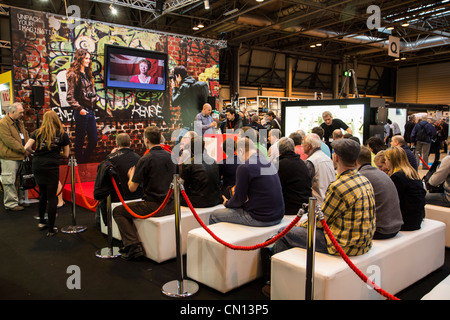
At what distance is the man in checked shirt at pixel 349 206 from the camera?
7.64ft

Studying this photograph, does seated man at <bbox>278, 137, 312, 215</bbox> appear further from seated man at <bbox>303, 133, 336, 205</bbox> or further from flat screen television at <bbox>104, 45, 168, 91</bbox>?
flat screen television at <bbox>104, 45, 168, 91</bbox>

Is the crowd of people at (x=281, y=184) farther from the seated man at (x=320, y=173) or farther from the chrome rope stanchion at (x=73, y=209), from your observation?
the chrome rope stanchion at (x=73, y=209)

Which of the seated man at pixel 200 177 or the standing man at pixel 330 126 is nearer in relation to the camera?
the seated man at pixel 200 177

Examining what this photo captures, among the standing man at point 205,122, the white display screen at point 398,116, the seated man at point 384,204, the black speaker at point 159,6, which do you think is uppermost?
the black speaker at point 159,6

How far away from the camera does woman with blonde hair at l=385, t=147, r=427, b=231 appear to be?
10.1 feet

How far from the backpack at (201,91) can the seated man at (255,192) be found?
639 cm

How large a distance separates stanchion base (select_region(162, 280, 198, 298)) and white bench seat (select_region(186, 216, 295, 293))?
0.09 m

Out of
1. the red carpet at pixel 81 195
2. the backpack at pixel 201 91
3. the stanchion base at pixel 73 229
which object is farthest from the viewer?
the backpack at pixel 201 91

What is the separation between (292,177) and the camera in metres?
3.49

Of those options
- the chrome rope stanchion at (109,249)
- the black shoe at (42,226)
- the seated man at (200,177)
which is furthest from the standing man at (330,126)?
the black shoe at (42,226)

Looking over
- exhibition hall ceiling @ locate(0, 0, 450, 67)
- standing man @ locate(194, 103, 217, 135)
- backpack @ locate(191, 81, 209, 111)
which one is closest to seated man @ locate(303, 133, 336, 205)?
standing man @ locate(194, 103, 217, 135)

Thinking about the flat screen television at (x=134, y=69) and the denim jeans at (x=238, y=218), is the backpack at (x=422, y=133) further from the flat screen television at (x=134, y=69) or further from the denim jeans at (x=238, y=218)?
the denim jeans at (x=238, y=218)

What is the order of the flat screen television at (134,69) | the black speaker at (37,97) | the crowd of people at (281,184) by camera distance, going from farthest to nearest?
the flat screen television at (134,69) < the black speaker at (37,97) < the crowd of people at (281,184)

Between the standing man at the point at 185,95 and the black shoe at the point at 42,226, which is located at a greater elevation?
the standing man at the point at 185,95
